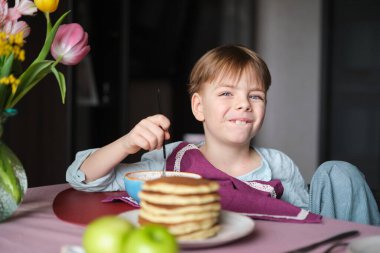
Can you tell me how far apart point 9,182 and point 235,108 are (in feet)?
2.01

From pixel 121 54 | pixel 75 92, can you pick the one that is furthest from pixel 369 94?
pixel 75 92

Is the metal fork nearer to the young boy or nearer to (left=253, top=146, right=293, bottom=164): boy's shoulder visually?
the young boy

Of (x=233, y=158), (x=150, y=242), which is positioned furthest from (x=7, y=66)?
(x=233, y=158)

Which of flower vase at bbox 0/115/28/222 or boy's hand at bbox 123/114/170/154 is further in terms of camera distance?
boy's hand at bbox 123/114/170/154

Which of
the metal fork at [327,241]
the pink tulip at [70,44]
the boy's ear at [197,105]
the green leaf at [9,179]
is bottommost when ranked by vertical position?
the metal fork at [327,241]

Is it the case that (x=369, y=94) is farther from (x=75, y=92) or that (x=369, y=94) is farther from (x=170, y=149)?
(x=170, y=149)

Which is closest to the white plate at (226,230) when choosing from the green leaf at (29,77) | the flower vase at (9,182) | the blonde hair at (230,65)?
the flower vase at (9,182)

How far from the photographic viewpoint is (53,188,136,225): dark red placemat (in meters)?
1.03

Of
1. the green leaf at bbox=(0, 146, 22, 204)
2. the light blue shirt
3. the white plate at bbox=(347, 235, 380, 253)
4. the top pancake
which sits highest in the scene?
the top pancake

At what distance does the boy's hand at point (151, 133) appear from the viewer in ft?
3.97

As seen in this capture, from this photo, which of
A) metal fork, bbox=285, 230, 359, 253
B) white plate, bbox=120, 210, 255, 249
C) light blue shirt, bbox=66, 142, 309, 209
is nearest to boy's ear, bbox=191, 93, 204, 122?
light blue shirt, bbox=66, 142, 309, 209

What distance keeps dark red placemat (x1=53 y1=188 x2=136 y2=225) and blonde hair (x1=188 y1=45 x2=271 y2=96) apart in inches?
16.8

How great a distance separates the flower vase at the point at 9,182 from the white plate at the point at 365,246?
0.62 meters

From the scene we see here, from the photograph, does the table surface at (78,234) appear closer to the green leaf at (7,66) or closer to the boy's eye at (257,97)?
the green leaf at (7,66)
